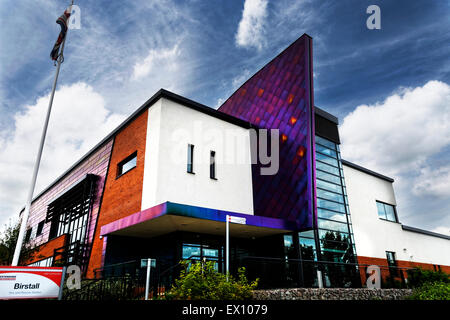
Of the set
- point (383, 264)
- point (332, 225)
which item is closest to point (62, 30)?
point (332, 225)

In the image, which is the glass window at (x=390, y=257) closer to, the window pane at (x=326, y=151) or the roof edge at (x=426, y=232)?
the roof edge at (x=426, y=232)

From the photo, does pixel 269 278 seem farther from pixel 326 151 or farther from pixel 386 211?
pixel 386 211

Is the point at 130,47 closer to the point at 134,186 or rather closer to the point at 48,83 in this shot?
the point at 48,83

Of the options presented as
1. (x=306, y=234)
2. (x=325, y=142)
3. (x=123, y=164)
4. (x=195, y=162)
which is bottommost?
(x=306, y=234)

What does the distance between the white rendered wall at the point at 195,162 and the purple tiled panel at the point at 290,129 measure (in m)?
1.41

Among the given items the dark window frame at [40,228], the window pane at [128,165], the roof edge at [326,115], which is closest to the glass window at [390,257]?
the roof edge at [326,115]

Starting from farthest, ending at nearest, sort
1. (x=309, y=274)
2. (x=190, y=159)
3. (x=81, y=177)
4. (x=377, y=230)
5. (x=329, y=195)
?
(x=81, y=177) → (x=377, y=230) → (x=329, y=195) → (x=190, y=159) → (x=309, y=274)

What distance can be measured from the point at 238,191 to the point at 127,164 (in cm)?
670

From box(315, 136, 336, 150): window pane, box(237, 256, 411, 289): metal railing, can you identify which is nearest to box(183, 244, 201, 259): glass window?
box(237, 256, 411, 289): metal railing

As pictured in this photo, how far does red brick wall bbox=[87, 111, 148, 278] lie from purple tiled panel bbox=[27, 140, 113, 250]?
0.90m

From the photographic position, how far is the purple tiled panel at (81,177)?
20.6 m

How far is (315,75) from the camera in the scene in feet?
60.3

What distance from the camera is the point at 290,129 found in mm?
18531

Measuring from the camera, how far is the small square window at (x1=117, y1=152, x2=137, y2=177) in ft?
58.9
